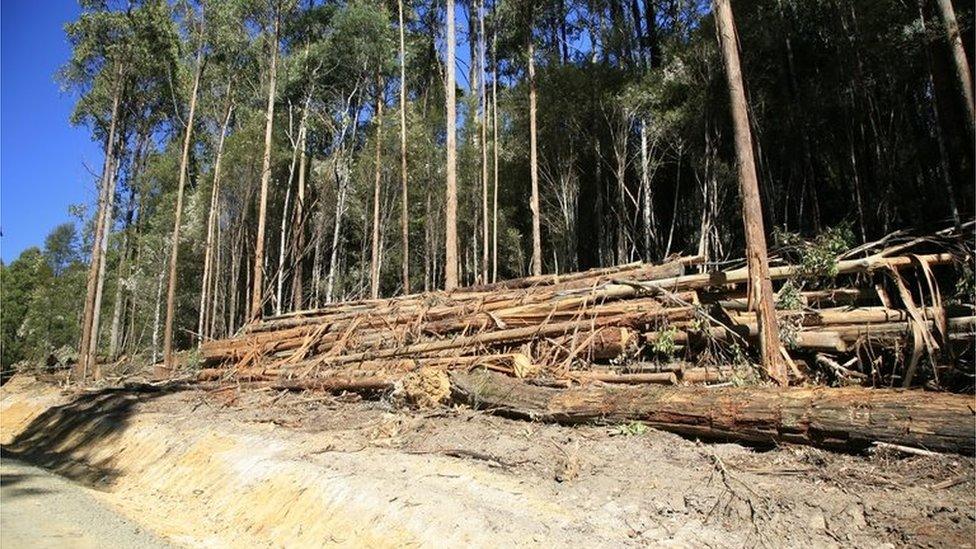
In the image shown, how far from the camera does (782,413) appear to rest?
17.5 feet

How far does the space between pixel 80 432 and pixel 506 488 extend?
12373mm

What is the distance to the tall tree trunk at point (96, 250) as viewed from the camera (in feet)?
76.5

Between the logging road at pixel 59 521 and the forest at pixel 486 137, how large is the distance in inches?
407

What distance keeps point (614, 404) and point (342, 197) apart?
77.1ft

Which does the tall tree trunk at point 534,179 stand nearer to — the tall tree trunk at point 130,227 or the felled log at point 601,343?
the felled log at point 601,343

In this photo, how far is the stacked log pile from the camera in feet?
19.4

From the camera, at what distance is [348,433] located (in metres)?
8.16

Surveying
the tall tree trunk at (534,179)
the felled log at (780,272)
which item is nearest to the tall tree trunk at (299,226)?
the tall tree trunk at (534,179)

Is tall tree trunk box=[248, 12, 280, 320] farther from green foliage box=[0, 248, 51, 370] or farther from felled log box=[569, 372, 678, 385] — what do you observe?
green foliage box=[0, 248, 51, 370]

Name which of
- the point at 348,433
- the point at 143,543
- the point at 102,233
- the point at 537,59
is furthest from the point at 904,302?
the point at 102,233

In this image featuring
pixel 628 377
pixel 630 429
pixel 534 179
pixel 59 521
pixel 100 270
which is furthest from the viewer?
pixel 100 270

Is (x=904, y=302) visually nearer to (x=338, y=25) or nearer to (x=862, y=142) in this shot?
(x=862, y=142)

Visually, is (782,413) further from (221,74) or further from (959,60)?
(221,74)

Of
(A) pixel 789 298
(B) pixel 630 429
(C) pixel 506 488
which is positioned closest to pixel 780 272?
(A) pixel 789 298
